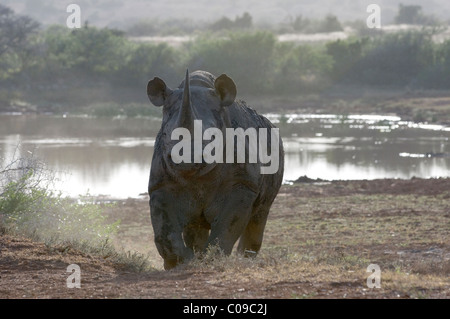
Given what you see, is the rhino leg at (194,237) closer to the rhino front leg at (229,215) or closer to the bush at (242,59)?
the rhino front leg at (229,215)

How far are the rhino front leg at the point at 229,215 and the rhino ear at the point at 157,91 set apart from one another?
117cm

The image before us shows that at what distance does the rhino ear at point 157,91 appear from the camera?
31.8 feet

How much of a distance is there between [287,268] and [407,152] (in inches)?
1037

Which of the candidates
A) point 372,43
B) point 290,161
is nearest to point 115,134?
point 290,161

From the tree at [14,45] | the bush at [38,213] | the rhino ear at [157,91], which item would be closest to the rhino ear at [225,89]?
the rhino ear at [157,91]

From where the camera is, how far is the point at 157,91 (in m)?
9.75

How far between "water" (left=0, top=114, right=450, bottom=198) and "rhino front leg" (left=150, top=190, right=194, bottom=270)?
399 inches

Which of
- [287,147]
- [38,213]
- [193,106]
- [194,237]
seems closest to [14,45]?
[287,147]

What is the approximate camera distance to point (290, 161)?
3147cm

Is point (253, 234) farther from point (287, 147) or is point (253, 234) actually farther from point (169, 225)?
point (287, 147)

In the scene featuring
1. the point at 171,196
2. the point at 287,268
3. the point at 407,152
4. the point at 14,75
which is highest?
the point at 14,75

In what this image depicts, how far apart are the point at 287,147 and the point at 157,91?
86.6ft

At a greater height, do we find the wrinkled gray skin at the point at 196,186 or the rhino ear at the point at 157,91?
the rhino ear at the point at 157,91

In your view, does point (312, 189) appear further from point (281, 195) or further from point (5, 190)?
point (5, 190)
